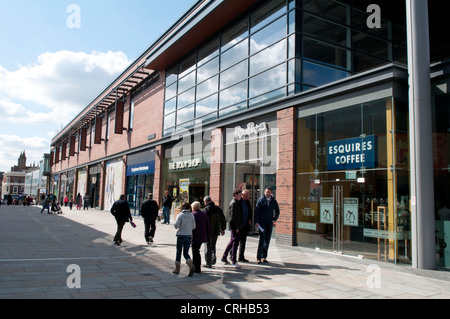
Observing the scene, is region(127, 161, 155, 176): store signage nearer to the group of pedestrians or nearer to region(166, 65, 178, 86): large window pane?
region(166, 65, 178, 86): large window pane

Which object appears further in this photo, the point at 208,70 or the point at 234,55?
the point at 208,70

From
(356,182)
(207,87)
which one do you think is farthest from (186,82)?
(356,182)

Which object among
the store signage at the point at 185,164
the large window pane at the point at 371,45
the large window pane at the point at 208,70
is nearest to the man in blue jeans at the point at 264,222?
the large window pane at the point at 371,45

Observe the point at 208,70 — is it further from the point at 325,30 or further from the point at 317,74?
the point at 317,74

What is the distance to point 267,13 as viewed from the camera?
535 inches

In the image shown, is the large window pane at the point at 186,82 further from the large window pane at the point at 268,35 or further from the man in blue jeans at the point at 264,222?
the man in blue jeans at the point at 264,222

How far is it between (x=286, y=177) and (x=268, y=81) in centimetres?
374

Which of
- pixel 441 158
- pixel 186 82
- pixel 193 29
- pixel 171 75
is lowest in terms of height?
pixel 441 158

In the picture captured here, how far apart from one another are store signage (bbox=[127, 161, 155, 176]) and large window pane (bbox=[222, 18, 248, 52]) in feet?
30.1

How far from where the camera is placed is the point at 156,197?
819 inches

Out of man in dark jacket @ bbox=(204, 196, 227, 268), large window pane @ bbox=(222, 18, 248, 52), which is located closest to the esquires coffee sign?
large window pane @ bbox=(222, 18, 248, 52)

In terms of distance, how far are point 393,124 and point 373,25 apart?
664 cm
